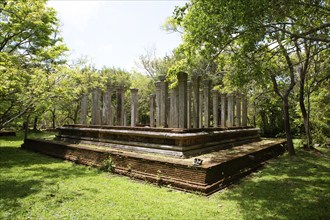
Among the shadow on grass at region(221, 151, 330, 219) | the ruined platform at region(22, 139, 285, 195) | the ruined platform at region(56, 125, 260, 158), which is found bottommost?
the shadow on grass at region(221, 151, 330, 219)

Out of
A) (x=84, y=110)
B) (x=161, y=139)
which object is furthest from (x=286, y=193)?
(x=84, y=110)

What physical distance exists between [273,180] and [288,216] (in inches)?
119

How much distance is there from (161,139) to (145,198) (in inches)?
138

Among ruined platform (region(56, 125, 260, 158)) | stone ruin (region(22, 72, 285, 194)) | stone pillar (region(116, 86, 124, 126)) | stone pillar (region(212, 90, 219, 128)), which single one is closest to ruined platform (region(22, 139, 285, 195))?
stone ruin (region(22, 72, 285, 194))

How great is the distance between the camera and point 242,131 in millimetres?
13969

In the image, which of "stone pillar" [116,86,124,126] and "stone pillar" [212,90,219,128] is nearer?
"stone pillar" [116,86,124,126]

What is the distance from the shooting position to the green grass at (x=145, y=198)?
15.7 feet

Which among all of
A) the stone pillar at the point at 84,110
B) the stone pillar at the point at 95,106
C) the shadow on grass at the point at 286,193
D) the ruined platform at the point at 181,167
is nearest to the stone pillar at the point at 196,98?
the ruined platform at the point at 181,167

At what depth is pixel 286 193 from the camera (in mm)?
6195

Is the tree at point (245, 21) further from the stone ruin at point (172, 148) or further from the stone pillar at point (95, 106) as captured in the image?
the stone pillar at point (95, 106)

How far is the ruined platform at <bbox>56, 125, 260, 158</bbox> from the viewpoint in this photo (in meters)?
8.52

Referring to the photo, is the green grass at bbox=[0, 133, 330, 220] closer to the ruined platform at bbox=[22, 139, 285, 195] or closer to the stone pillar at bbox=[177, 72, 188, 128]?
the ruined platform at bbox=[22, 139, 285, 195]

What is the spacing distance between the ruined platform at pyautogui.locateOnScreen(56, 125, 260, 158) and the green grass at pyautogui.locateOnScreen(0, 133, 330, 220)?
1.96 meters

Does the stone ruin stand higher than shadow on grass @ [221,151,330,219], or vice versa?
the stone ruin
